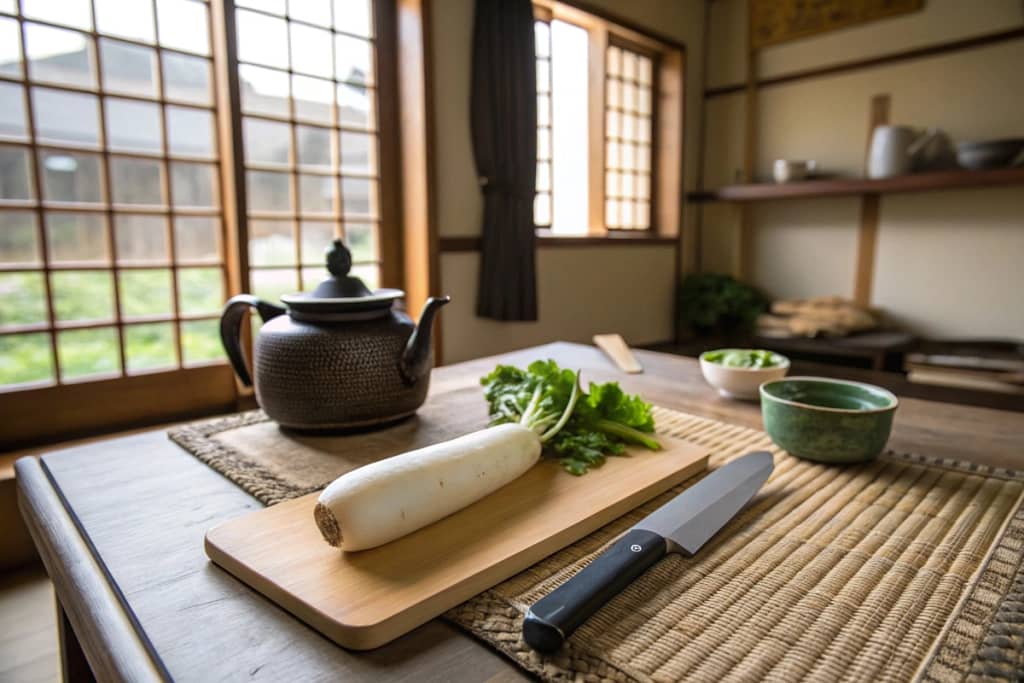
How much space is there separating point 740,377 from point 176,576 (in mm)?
857

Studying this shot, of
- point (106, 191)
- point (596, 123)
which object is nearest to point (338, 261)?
point (106, 191)

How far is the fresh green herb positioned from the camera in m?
0.74

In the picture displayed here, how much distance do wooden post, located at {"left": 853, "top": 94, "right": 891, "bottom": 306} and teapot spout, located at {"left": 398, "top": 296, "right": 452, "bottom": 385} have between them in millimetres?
3738

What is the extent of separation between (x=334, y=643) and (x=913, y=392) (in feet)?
3.83

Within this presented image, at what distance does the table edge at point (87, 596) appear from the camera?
1.35 feet

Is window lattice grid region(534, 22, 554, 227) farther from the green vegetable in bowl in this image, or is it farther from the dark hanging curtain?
the green vegetable in bowl

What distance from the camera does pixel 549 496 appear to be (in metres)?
0.63

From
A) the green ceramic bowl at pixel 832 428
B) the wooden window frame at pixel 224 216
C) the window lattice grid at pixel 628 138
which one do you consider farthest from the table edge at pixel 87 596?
the window lattice grid at pixel 628 138

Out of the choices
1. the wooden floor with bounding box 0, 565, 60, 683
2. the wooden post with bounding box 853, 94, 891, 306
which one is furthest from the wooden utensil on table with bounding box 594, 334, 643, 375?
the wooden post with bounding box 853, 94, 891, 306

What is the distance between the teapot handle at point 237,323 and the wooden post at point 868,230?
3.86 metres

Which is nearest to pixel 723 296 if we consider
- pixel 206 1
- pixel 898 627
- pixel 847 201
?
pixel 847 201

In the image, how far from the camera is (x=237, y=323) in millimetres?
877

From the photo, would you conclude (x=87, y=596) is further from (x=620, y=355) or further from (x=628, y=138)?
(x=628, y=138)

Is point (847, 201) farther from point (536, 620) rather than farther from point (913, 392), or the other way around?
point (536, 620)
